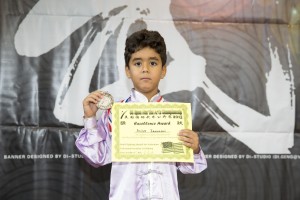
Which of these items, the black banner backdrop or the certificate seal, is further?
the black banner backdrop

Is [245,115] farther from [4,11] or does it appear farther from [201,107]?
[4,11]

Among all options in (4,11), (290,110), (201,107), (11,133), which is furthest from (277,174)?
(4,11)

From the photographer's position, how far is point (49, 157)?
6.45 feet

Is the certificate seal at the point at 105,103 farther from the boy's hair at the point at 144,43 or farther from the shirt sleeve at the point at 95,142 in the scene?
the boy's hair at the point at 144,43

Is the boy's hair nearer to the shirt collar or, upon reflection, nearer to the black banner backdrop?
the shirt collar

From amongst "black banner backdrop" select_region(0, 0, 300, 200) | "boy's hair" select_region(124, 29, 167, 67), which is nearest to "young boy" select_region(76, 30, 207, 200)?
"boy's hair" select_region(124, 29, 167, 67)

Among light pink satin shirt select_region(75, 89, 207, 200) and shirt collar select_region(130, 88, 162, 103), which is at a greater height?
shirt collar select_region(130, 88, 162, 103)

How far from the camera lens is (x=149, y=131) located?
1213 millimetres

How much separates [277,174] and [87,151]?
1266mm

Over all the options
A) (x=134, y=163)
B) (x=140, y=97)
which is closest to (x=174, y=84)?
(x=140, y=97)

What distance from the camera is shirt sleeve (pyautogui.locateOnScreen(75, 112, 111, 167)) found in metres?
1.22

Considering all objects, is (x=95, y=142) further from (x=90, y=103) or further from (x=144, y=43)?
(x=144, y=43)

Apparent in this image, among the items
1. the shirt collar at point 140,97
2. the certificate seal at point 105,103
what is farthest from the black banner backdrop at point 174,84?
the certificate seal at point 105,103

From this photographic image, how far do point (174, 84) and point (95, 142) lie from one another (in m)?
0.90
